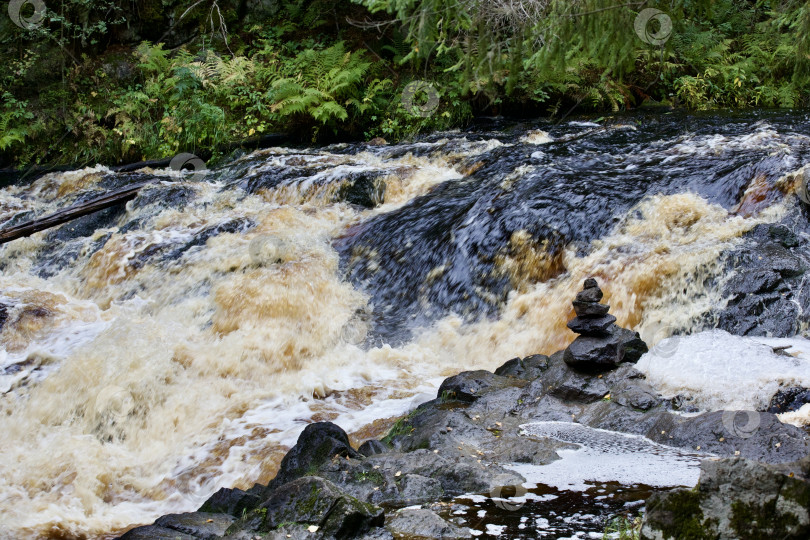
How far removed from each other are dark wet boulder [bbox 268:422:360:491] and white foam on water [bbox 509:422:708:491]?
0.93m

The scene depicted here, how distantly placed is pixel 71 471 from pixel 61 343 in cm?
275

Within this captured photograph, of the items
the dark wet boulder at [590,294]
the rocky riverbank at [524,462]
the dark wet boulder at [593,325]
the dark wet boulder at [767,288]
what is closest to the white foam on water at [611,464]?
the rocky riverbank at [524,462]

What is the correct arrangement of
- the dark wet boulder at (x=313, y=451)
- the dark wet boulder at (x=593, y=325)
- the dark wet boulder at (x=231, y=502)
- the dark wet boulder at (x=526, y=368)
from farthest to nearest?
the dark wet boulder at (x=526, y=368) < the dark wet boulder at (x=593, y=325) < the dark wet boulder at (x=313, y=451) < the dark wet boulder at (x=231, y=502)

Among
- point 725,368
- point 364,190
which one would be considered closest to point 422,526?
point 725,368

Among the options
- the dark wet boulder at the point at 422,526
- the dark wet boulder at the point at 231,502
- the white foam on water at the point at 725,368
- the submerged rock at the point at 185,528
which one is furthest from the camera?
the white foam on water at the point at 725,368

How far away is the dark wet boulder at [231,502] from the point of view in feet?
9.72

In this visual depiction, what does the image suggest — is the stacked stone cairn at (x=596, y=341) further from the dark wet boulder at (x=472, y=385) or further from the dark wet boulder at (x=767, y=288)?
the dark wet boulder at (x=767, y=288)

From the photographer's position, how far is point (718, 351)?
4.09 meters

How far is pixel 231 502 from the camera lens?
3.01 metres

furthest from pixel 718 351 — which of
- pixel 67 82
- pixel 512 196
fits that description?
pixel 67 82

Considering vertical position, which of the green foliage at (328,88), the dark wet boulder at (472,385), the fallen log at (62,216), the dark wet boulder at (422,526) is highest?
the green foliage at (328,88)

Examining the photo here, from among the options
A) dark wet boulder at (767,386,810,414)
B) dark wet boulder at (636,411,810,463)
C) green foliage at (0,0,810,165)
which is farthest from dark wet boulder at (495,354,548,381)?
green foliage at (0,0,810,165)

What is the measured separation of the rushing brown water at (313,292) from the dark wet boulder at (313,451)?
0.61m

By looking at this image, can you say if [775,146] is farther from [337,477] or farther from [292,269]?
[337,477]
